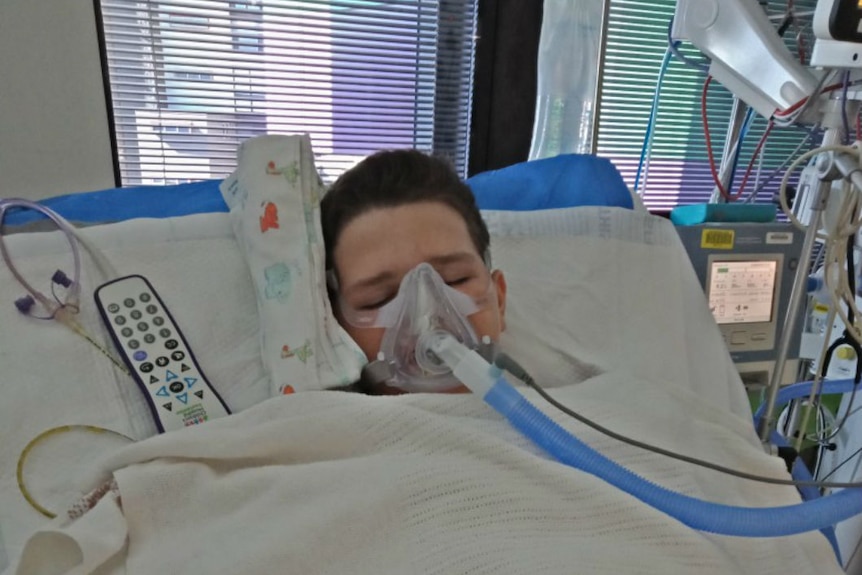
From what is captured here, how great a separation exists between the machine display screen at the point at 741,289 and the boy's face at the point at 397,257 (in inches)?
24.6

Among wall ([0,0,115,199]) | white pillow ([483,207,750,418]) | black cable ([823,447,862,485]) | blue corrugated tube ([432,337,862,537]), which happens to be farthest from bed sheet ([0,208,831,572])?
wall ([0,0,115,199])

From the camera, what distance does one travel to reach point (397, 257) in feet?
3.03

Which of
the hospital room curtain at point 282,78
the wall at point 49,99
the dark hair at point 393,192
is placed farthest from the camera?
the hospital room curtain at point 282,78

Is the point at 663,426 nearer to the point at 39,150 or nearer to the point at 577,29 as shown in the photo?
the point at 577,29

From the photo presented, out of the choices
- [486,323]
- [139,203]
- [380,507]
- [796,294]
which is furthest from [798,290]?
[139,203]

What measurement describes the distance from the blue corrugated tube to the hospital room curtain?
1.55 m

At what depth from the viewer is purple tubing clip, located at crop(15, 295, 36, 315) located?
34.7 inches

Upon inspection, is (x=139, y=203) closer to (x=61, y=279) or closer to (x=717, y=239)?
(x=61, y=279)

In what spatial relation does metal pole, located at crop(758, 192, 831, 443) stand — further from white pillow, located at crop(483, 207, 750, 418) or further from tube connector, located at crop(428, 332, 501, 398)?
tube connector, located at crop(428, 332, 501, 398)

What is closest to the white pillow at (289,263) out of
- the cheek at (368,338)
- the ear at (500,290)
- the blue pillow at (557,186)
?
the cheek at (368,338)

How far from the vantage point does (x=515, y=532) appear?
0.66m

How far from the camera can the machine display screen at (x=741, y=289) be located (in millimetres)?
1320

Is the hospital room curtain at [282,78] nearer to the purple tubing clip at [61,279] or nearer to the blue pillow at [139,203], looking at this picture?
the blue pillow at [139,203]

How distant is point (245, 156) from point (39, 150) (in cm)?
88
